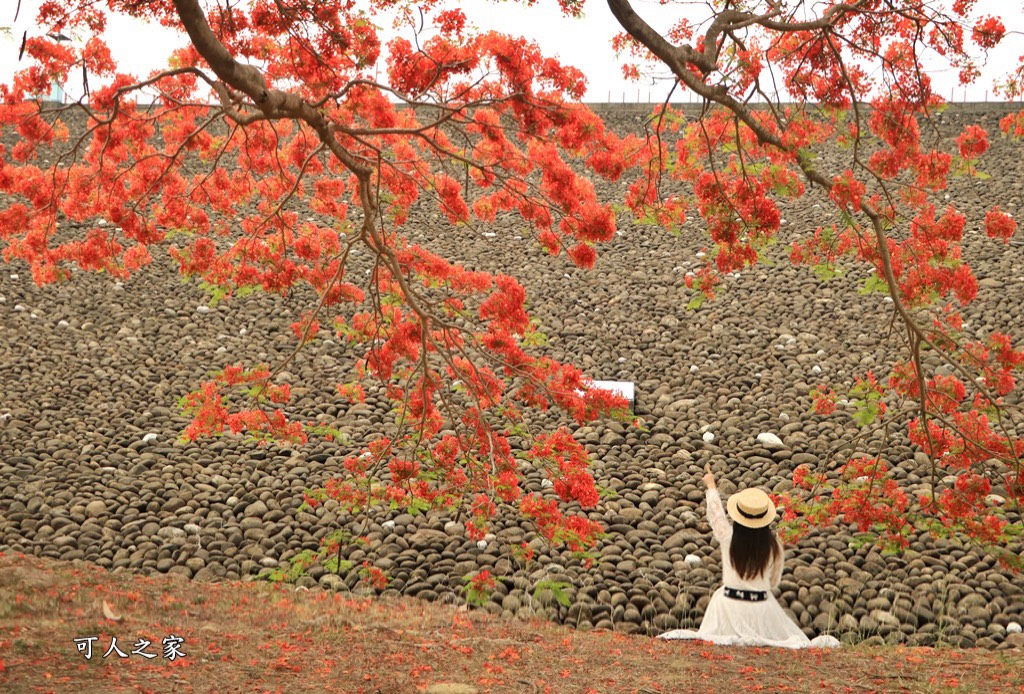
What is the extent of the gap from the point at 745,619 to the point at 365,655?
5.88 ft

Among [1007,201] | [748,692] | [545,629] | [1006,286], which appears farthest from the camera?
[1007,201]

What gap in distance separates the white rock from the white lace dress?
2.09 m

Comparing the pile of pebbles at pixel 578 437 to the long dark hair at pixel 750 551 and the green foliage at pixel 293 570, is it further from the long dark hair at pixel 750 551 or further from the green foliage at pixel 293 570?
the long dark hair at pixel 750 551

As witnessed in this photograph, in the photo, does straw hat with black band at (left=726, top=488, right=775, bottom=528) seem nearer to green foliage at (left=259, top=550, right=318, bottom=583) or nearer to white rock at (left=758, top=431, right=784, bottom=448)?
white rock at (left=758, top=431, right=784, bottom=448)

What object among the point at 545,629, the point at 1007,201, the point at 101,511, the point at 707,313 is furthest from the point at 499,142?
the point at 1007,201

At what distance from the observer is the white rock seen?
6.57 metres

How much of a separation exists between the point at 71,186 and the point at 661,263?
5861 mm

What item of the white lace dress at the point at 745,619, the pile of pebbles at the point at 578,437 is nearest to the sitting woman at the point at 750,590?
the white lace dress at the point at 745,619

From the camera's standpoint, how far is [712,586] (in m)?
5.18

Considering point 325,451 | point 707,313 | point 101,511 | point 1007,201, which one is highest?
point 1007,201

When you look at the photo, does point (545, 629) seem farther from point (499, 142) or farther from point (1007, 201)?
point (1007, 201)

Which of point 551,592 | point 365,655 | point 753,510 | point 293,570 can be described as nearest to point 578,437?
point 551,592

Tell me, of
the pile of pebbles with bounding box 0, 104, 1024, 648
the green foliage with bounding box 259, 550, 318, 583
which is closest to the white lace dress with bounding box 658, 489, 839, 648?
the pile of pebbles with bounding box 0, 104, 1024, 648

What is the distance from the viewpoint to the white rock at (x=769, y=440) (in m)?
6.57
